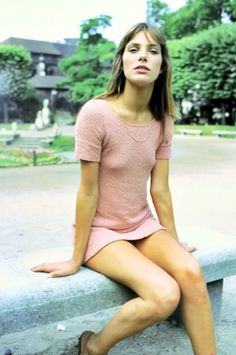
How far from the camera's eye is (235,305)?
11.3 feet

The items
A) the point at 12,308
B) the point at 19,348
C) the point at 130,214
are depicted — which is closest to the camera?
the point at 12,308

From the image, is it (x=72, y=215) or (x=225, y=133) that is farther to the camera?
(x=225, y=133)

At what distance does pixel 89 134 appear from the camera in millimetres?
2369

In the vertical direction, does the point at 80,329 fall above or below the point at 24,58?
below

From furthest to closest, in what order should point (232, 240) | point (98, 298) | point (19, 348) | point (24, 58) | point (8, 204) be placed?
point (24, 58) < point (8, 204) < point (232, 240) < point (19, 348) < point (98, 298)

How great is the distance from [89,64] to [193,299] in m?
26.4

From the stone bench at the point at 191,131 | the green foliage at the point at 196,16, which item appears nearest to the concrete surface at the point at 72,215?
the stone bench at the point at 191,131

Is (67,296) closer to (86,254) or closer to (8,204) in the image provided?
(86,254)

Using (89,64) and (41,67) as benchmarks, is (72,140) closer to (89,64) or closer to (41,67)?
(89,64)

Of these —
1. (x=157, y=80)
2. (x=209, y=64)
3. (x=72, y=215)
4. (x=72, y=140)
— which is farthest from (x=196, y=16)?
(x=157, y=80)

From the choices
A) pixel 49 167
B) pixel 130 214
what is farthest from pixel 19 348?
pixel 49 167

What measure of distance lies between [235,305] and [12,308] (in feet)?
5.98

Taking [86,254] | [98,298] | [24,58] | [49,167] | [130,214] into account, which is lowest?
[49,167]

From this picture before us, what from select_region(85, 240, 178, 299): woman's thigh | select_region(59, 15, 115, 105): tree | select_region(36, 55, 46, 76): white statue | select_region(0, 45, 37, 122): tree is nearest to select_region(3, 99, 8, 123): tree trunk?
select_region(0, 45, 37, 122): tree
